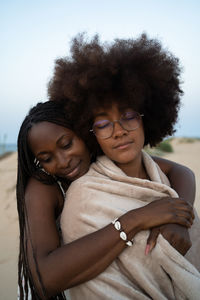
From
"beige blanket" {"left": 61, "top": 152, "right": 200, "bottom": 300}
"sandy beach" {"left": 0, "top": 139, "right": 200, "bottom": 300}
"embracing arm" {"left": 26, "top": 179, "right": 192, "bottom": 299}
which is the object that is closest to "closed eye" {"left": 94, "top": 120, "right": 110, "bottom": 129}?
"beige blanket" {"left": 61, "top": 152, "right": 200, "bottom": 300}

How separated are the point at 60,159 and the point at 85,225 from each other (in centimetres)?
60

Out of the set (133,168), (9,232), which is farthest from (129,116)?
(9,232)

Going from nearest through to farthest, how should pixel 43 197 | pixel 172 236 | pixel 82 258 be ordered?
pixel 82 258 → pixel 172 236 → pixel 43 197

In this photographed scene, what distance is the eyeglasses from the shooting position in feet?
7.96

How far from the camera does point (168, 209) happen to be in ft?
7.17

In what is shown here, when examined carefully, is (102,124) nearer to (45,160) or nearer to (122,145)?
(122,145)

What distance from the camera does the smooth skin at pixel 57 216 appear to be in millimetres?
1952

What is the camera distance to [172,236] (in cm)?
209

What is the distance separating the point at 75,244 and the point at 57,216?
496 mm

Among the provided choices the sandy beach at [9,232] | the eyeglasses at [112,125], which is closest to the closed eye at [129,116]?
the eyeglasses at [112,125]

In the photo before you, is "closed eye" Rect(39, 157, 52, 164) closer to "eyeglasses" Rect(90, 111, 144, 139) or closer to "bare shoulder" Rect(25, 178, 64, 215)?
"bare shoulder" Rect(25, 178, 64, 215)

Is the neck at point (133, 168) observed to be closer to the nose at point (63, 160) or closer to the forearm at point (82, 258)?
the nose at point (63, 160)

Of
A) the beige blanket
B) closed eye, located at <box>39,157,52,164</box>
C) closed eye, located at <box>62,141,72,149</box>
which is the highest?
closed eye, located at <box>62,141,72,149</box>

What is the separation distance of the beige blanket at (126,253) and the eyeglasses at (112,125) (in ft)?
1.02
